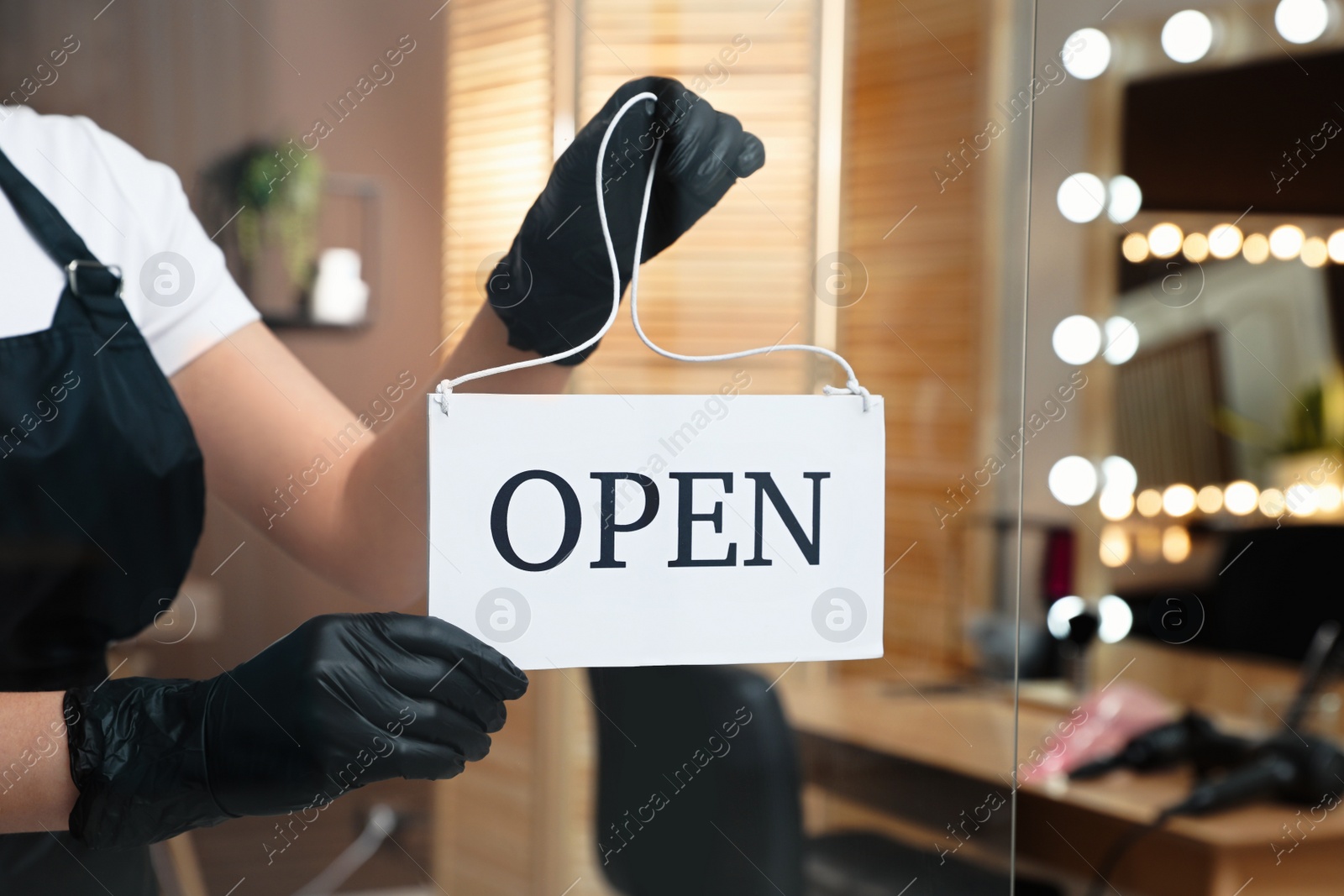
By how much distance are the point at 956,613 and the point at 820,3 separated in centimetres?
47

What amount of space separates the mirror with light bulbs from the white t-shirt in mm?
962

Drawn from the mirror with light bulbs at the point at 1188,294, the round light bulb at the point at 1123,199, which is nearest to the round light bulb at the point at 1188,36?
the mirror with light bulbs at the point at 1188,294

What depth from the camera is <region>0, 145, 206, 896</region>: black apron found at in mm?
566

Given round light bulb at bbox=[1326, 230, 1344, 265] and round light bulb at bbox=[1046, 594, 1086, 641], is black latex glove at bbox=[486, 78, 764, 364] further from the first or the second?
round light bulb at bbox=[1326, 230, 1344, 265]

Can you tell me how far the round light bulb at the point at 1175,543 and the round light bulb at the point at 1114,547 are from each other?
0.14 feet

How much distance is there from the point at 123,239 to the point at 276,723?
0.28m

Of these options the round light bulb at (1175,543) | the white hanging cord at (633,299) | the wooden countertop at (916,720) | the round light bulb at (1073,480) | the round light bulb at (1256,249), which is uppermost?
the round light bulb at (1256,249)

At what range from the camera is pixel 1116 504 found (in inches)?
50.3

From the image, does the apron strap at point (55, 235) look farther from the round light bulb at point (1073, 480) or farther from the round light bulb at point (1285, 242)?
the round light bulb at point (1285, 242)

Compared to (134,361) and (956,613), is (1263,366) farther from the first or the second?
Answer: (134,361)

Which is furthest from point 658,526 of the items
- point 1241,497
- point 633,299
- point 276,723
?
point 1241,497

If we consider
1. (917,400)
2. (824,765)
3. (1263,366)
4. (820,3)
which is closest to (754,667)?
(824,765)

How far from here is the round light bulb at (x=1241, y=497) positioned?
49.3 inches

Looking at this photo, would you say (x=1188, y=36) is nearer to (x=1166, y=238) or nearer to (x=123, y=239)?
(x=1166, y=238)
